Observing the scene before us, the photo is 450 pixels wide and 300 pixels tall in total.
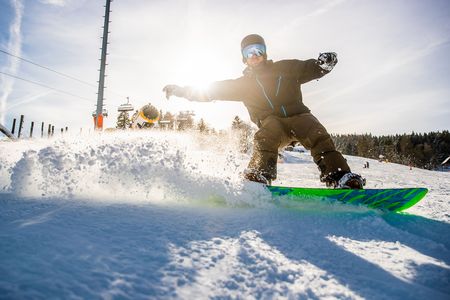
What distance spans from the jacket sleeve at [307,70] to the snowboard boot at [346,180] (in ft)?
4.15

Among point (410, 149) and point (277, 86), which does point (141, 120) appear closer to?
point (277, 86)

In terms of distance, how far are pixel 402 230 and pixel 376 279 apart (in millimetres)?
889

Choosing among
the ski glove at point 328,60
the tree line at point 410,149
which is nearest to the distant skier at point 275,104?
the ski glove at point 328,60

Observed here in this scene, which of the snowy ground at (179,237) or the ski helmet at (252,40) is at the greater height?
the ski helmet at (252,40)

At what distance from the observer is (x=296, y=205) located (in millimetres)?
2320

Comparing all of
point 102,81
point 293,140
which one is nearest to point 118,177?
point 293,140

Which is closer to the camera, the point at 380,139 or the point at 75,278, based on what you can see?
the point at 75,278

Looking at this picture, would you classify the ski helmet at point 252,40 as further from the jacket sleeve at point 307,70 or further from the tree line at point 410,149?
the tree line at point 410,149

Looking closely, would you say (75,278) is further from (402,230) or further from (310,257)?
(402,230)

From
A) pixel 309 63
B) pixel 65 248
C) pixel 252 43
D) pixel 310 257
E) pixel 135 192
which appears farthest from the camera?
pixel 252 43

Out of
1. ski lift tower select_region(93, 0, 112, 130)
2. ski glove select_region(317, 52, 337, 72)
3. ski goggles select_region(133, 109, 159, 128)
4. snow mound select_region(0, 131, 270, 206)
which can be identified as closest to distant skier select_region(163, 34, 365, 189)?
ski glove select_region(317, 52, 337, 72)

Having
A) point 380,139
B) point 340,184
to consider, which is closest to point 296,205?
point 340,184

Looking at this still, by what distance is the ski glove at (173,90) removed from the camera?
3.87m

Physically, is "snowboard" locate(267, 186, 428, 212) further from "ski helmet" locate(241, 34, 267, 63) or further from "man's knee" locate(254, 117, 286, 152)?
"ski helmet" locate(241, 34, 267, 63)
